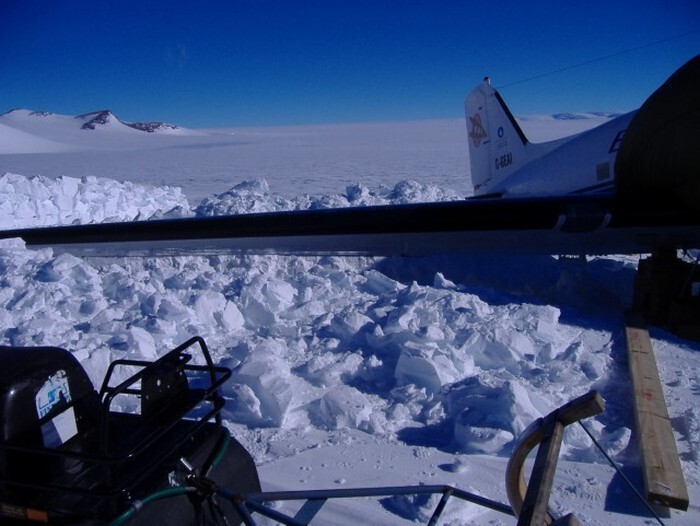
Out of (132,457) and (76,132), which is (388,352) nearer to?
(132,457)

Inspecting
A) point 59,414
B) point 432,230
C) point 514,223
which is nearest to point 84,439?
point 59,414

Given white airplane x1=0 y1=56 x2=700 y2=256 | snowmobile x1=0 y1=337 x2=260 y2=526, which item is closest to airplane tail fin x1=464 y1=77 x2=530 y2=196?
white airplane x1=0 y1=56 x2=700 y2=256

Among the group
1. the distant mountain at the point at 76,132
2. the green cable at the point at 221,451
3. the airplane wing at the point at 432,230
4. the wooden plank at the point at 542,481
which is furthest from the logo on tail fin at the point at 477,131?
the distant mountain at the point at 76,132

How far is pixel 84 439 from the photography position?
1803 millimetres

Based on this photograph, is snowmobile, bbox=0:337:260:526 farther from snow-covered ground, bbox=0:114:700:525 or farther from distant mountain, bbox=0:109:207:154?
distant mountain, bbox=0:109:207:154

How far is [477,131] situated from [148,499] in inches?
528

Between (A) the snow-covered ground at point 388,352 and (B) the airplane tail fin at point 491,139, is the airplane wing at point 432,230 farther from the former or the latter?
(B) the airplane tail fin at point 491,139

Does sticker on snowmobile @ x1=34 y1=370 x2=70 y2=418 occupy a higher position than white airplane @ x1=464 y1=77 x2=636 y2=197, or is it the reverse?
white airplane @ x1=464 y1=77 x2=636 y2=197

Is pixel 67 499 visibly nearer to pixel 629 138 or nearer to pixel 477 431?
pixel 477 431

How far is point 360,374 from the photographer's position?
12.6 ft

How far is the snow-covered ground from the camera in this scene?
9.14ft

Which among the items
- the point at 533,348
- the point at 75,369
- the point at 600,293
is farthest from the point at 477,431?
the point at 600,293

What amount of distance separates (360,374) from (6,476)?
8.44 feet

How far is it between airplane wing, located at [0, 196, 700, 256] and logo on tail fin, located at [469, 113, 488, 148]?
8267 millimetres
